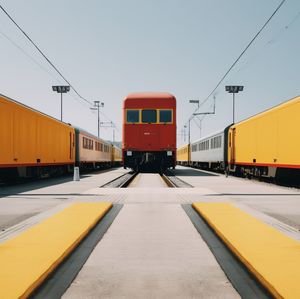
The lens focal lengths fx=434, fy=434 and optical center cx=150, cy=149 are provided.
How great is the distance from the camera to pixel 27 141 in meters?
18.4

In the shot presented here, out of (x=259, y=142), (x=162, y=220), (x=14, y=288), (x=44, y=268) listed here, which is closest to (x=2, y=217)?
(x=162, y=220)

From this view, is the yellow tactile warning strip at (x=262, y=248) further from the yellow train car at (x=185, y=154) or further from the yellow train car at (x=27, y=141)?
the yellow train car at (x=185, y=154)

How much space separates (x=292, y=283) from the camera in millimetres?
3938

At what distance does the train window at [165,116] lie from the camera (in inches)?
993

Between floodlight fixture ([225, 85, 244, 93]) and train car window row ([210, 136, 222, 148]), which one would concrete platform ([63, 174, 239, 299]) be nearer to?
train car window row ([210, 136, 222, 148])

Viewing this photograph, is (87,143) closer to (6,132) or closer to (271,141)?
(6,132)

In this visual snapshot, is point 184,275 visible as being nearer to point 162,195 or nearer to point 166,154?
point 162,195

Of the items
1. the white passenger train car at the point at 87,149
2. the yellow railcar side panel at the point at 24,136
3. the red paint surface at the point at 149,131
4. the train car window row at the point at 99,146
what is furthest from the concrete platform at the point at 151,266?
the train car window row at the point at 99,146

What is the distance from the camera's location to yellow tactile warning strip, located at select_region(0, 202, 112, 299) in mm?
3932

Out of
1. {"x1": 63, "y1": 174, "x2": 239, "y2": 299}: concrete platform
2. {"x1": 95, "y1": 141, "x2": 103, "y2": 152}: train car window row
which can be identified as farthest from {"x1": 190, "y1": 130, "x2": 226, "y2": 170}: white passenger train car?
{"x1": 63, "y1": 174, "x2": 239, "y2": 299}: concrete platform

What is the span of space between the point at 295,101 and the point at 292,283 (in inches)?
510

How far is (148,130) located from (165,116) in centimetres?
129

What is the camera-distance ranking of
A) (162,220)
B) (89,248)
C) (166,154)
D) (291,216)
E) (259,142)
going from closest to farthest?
(89,248) < (162,220) < (291,216) < (259,142) < (166,154)

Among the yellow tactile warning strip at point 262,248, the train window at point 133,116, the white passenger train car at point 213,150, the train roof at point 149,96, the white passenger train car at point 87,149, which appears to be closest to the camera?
the yellow tactile warning strip at point 262,248
